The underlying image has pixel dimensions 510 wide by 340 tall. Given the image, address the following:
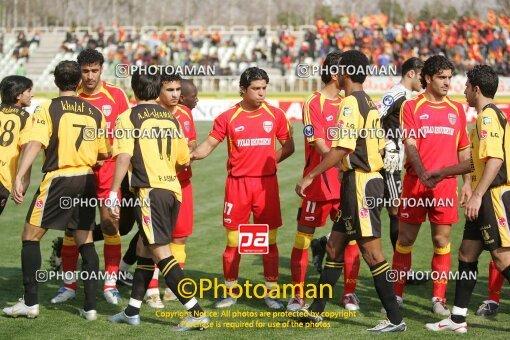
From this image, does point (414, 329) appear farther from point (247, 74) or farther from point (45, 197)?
point (45, 197)

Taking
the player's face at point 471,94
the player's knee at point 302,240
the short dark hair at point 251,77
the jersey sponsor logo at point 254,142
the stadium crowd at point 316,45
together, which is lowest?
the player's knee at point 302,240

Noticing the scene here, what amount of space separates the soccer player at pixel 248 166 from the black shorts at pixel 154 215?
118cm

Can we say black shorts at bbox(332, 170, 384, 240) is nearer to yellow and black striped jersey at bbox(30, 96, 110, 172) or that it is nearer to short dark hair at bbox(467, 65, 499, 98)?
short dark hair at bbox(467, 65, 499, 98)

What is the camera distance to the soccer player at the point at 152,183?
7465 millimetres

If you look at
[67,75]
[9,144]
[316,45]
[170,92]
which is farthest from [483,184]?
[316,45]

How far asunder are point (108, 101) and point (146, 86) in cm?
154

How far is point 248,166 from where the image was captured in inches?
342

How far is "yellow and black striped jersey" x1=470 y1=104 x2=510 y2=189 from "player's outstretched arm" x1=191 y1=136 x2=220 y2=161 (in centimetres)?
267

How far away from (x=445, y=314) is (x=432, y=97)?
212 cm

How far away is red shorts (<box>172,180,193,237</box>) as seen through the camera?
8.73m

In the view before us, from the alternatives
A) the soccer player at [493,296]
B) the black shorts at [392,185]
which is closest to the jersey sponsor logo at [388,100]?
the black shorts at [392,185]

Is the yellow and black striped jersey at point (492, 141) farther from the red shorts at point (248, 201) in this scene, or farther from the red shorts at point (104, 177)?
the red shorts at point (104, 177)

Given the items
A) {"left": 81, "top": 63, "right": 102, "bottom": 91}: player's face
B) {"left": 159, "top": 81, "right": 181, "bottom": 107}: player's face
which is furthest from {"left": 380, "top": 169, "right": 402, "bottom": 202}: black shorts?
{"left": 81, "top": 63, "right": 102, "bottom": 91}: player's face

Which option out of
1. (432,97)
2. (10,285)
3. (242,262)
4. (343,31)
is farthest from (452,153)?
(343,31)
